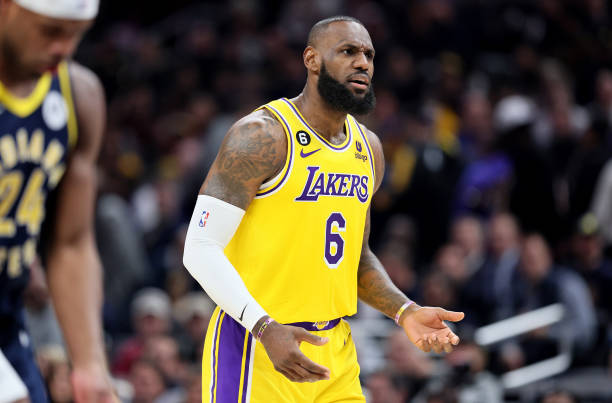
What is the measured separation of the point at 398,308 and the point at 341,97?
1.14 metres

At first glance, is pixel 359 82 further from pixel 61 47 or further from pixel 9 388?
pixel 9 388

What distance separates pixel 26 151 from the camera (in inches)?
119

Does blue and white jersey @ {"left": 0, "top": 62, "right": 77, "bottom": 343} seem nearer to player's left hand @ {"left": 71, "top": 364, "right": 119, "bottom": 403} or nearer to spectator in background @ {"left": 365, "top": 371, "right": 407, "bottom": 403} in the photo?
player's left hand @ {"left": 71, "top": 364, "right": 119, "bottom": 403}

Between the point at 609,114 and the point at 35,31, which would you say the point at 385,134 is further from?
the point at 35,31

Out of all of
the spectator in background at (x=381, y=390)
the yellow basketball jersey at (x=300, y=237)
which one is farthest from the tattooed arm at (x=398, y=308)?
the spectator in background at (x=381, y=390)

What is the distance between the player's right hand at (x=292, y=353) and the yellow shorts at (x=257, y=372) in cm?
36

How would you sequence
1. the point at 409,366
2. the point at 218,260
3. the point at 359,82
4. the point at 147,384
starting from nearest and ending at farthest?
the point at 218,260 → the point at 359,82 → the point at 409,366 → the point at 147,384

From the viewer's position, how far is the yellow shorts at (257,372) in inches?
182

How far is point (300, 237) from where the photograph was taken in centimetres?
475

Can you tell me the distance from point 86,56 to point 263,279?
11.5 metres

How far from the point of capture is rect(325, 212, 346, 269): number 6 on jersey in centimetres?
483

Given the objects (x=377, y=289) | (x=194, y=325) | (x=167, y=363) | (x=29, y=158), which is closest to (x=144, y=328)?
(x=194, y=325)

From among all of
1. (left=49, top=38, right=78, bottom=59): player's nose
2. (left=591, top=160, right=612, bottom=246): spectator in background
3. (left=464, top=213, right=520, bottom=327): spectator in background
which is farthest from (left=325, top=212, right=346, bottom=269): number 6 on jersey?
(left=591, top=160, right=612, bottom=246): spectator in background

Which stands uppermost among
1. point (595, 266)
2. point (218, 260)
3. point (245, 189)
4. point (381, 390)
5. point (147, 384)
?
point (245, 189)
